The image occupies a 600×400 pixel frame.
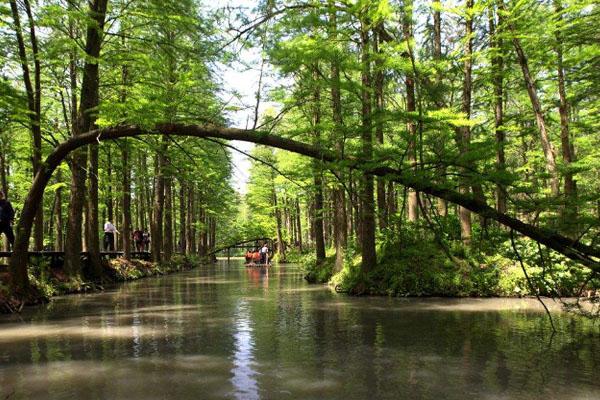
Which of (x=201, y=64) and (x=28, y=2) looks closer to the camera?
(x=28, y=2)

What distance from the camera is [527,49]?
1441cm

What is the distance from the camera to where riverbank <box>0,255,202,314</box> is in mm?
11336

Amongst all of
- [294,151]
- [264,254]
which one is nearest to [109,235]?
[264,254]

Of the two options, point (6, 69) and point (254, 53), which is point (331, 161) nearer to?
point (254, 53)

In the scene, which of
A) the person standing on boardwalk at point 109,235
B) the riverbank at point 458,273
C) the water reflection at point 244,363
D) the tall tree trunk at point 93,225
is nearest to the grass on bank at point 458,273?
the riverbank at point 458,273

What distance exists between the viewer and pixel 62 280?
15.3m

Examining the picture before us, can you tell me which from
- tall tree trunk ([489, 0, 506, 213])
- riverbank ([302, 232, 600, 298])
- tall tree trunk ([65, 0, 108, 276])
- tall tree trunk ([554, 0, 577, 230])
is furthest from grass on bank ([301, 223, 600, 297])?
tall tree trunk ([65, 0, 108, 276])

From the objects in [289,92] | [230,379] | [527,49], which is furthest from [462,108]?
[230,379]

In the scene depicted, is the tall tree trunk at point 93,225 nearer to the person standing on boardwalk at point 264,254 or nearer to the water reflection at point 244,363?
the water reflection at point 244,363

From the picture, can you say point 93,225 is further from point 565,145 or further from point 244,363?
point 565,145

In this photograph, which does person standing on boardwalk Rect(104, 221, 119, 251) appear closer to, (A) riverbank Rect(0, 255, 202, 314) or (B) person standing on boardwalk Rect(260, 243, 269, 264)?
(A) riverbank Rect(0, 255, 202, 314)

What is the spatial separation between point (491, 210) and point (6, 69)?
14971mm

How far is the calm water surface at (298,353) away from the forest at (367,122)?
60.2 inches

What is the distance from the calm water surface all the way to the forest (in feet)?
5.02
